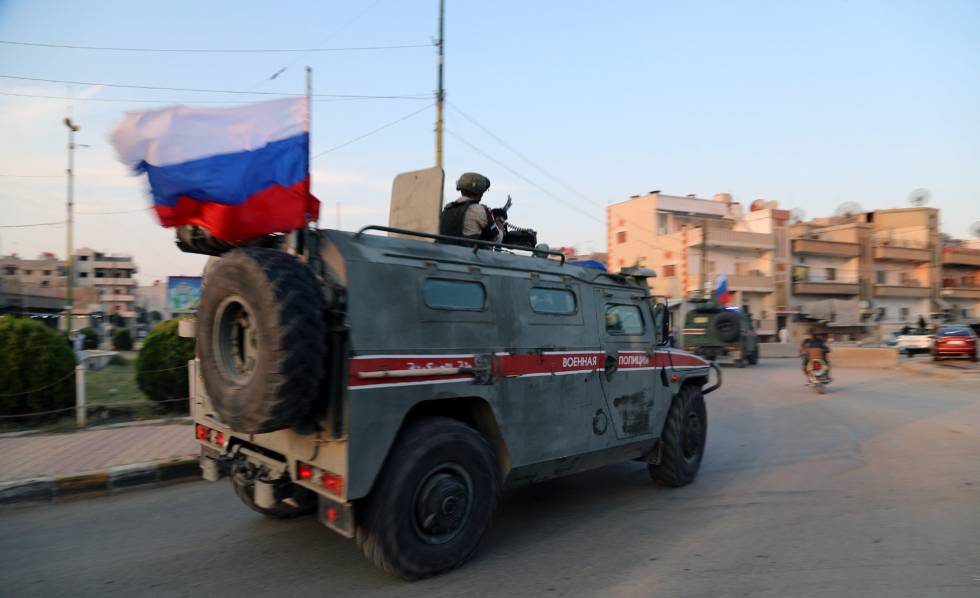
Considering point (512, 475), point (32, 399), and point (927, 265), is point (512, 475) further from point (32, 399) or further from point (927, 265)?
point (927, 265)

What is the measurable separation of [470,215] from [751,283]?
45994 mm

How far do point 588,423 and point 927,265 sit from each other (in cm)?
6653

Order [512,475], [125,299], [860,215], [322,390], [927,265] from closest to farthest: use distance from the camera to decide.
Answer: [322,390]
[512,475]
[927,265]
[860,215]
[125,299]

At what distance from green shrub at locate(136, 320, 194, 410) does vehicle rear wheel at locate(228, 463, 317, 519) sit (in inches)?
205

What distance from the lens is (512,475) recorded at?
4570mm

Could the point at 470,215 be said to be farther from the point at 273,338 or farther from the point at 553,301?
the point at 273,338

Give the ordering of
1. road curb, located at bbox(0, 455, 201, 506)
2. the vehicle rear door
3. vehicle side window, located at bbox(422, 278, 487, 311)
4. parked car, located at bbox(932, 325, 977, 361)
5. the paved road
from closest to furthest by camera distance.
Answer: the paved road → vehicle side window, located at bbox(422, 278, 487, 311) → the vehicle rear door → road curb, located at bbox(0, 455, 201, 506) → parked car, located at bbox(932, 325, 977, 361)

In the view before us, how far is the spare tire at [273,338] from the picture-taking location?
3.39 meters

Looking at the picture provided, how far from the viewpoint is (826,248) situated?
169 ft

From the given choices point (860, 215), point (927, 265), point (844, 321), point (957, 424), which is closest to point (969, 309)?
point (927, 265)

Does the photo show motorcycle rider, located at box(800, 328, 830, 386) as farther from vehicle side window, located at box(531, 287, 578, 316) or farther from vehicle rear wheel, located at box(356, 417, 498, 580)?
vehicle rear wheel, located at box(356, 417, 498, 580)

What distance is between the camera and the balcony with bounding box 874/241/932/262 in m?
53.7

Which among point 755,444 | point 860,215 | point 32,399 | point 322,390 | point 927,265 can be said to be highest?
point 860,215

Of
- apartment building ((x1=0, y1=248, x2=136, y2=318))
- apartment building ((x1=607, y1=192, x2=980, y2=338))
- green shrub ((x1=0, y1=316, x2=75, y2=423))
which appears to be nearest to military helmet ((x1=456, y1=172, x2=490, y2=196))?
green shrub ((x1=0, y1=316, x2=75, y2=423))
